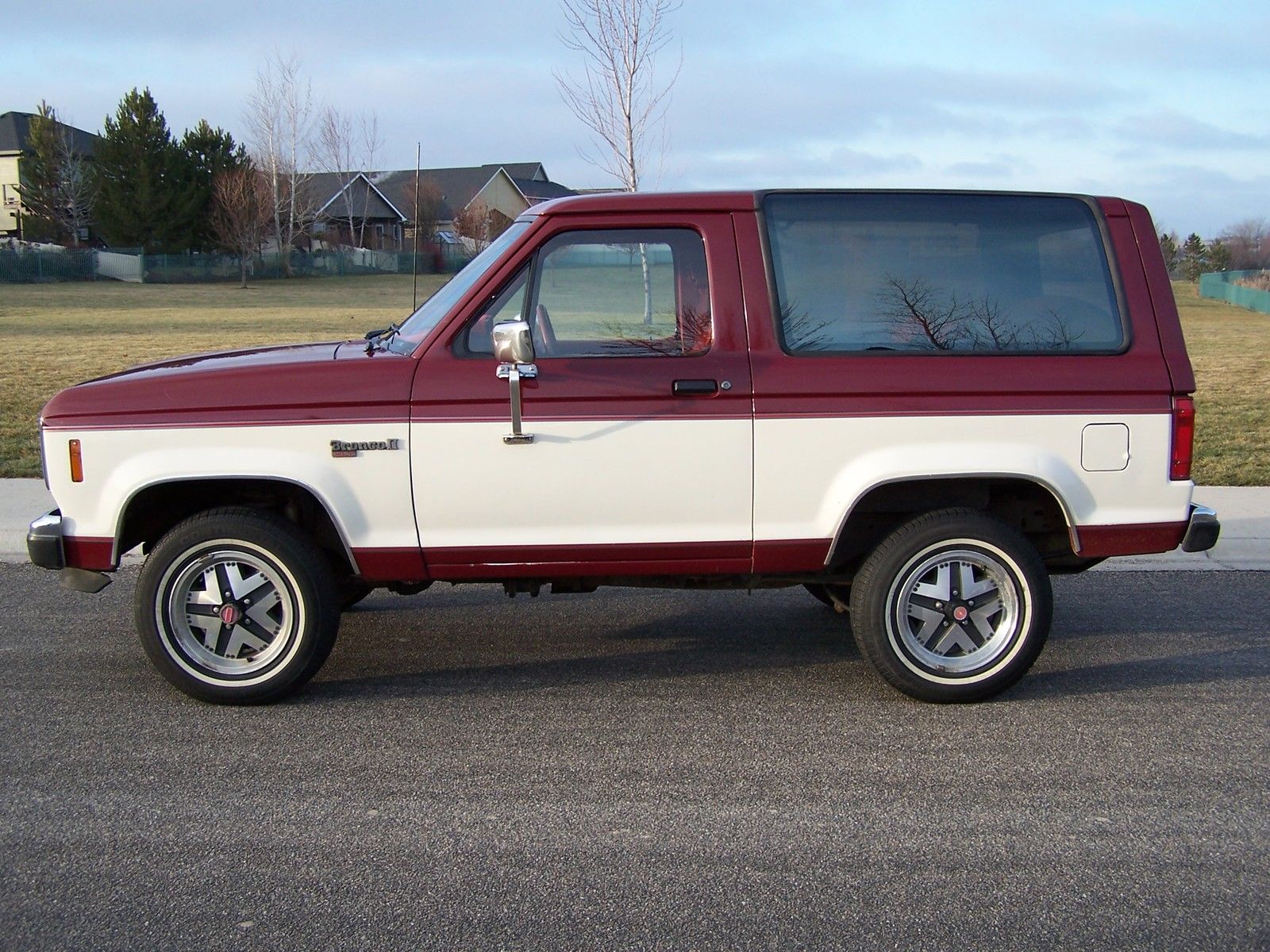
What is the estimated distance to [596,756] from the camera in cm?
459

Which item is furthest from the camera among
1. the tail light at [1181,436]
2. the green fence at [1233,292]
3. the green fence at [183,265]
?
the green fence at [183,265]

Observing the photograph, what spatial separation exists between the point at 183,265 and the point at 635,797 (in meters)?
57.9

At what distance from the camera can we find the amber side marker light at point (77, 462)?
4.95 m

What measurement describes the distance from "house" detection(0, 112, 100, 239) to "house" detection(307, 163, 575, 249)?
12825 millimetres

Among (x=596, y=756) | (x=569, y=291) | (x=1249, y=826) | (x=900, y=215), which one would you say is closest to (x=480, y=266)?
(x=569, y=291)

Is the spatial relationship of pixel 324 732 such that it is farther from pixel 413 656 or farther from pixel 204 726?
pixel 413 656

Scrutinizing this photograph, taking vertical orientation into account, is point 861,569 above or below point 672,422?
below

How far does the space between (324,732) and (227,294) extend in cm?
4601

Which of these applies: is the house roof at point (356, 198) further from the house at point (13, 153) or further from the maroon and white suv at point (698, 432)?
the maroon and white suv at point (698, 432)

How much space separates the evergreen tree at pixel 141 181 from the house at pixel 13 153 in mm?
9612

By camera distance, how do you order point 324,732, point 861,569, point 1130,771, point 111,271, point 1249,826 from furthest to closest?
point 111,271, point 861,569, point 324,732, point 1130,771, point 1249,826

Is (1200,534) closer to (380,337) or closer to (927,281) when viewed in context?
(927,281)

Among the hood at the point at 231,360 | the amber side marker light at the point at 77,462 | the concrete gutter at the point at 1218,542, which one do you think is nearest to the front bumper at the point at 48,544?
the amber side marker light at the point at 77,462

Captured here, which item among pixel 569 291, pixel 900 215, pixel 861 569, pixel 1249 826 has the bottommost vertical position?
pixel 1249 826
